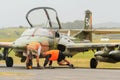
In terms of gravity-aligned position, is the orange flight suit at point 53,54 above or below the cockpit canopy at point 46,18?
below

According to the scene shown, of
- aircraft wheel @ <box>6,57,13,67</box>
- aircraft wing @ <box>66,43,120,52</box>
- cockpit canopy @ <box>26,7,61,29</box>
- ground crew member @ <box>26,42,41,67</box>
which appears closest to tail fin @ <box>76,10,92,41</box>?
aircraft wing @ <box>66,43,120,52</box>

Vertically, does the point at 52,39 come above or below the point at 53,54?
above

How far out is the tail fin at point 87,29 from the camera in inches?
1237

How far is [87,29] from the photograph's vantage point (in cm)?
3266

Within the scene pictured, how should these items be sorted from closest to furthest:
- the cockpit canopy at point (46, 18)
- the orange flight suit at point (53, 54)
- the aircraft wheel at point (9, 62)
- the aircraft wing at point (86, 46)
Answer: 1. the orange flight suit at point (53, 54)
2. the aircraft wing at point (86, 46)
3. the cockpit canopy at point (46, 18)
4. the aircraft wheel at point (9, 62)

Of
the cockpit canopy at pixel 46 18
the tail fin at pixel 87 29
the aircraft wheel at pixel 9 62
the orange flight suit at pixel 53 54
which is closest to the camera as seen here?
the orange flight suit at pixel 53 54

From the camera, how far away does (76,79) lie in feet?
51.8

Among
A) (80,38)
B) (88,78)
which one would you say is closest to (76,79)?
(88,78)

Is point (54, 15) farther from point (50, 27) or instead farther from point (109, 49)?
point (109, 49)

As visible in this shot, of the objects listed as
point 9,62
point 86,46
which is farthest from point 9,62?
point 86,46

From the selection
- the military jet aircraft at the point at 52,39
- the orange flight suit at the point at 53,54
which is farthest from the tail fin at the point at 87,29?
the orange flight suit at the point at 53,54

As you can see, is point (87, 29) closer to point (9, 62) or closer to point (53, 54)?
point (9, 62)

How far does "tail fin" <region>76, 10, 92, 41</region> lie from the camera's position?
103 ft

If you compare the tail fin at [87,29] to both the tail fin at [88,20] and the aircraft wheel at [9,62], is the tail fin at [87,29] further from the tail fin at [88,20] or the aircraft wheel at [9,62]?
the aircraft wheel at [9,62]
